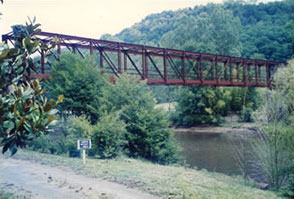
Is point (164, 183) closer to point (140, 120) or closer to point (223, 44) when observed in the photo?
point (140, 120)

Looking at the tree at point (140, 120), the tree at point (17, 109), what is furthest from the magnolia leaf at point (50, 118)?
the tree at point (140, 120)

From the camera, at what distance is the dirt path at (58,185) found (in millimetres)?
7125

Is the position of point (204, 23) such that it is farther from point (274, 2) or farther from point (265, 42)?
point (274, 2)

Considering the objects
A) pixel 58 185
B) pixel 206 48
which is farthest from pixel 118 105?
pixel 206 48

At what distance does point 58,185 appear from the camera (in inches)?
311

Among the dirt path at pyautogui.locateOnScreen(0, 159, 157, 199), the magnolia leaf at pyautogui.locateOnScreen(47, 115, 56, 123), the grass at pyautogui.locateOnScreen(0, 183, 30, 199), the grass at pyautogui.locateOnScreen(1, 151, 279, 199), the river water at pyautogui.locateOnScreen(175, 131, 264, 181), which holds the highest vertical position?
the magnolia leaf at pyautogui.locateOnScreen(47, 115, 56, 123)

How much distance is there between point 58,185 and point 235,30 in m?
45.9

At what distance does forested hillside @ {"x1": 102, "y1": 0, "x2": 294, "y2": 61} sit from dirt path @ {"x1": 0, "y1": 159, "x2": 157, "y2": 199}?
37305 mm

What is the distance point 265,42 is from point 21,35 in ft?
225

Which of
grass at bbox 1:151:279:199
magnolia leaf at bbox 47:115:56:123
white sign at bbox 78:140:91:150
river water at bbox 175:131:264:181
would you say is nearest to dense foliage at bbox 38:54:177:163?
river water at bbox 175:131:264:181

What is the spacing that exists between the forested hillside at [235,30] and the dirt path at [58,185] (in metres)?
37.3

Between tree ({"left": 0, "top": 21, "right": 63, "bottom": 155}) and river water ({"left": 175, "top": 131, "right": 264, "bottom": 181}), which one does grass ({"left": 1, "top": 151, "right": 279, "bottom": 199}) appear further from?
river water ({"left": 175, "top": 131, "right": 264, "bottom": 181})

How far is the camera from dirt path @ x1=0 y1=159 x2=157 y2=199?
7125 mm

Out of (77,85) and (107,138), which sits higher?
(77,85)
